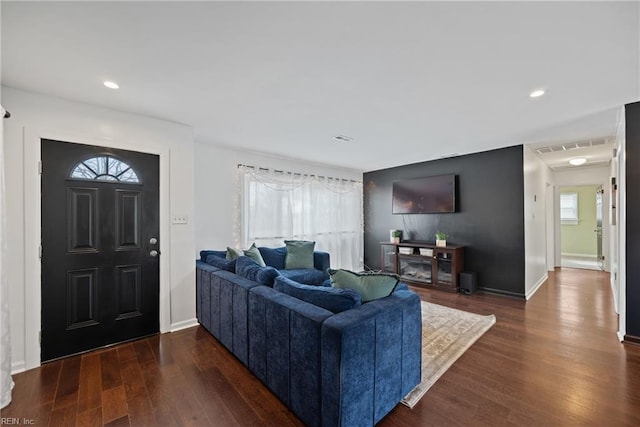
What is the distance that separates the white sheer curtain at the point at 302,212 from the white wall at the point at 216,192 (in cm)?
15

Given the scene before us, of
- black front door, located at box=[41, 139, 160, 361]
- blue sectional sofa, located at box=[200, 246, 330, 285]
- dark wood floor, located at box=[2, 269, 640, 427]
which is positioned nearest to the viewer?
dark wood floor, located at box=[2, 269, 640, 427]

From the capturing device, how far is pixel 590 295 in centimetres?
434

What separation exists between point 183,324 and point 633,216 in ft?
16.4

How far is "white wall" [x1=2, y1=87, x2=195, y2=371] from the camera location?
90.0 inches

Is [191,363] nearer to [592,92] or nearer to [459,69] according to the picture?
[459,69]

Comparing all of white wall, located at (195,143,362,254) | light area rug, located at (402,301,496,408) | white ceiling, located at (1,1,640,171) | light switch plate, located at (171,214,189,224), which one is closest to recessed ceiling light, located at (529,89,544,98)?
white ceiling, located at (1,1,640,171)

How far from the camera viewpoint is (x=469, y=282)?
14.8 ft

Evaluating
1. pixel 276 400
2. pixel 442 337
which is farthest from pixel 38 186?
pixel 442 337

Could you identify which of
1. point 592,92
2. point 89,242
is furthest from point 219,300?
point 592,92

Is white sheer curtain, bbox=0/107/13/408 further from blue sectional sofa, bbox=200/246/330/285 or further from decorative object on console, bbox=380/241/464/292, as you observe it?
decorative object on console, bbox=380/241/464/292

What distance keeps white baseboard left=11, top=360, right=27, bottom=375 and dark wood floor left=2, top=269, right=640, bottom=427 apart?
57mm

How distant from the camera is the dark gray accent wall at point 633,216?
8.80ft

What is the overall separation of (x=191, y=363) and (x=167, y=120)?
259cm

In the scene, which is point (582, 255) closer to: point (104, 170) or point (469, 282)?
point (469, 282)
